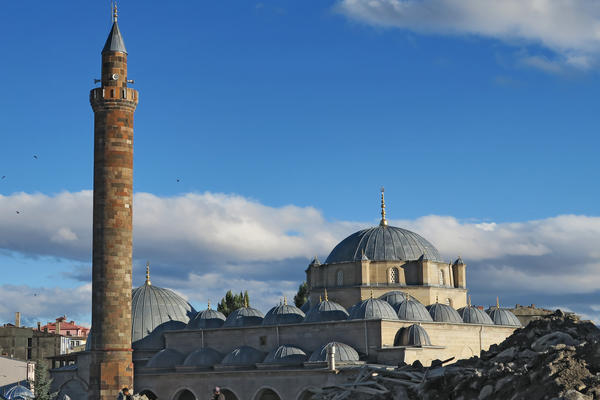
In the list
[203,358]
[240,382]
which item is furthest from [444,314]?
[203,358]

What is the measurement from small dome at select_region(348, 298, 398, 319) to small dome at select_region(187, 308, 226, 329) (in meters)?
7.11

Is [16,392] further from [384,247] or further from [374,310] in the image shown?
[384,247]

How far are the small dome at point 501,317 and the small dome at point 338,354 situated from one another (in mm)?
9068

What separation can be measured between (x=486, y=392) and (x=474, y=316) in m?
25.0

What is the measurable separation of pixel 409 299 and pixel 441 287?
3945 millimetres

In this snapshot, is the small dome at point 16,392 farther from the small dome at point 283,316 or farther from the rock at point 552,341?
the rock at point 552,341

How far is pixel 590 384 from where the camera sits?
45.5ft

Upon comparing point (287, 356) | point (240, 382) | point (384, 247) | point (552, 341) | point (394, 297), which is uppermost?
point (384, 247)

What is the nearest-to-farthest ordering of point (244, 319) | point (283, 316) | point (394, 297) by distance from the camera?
point (283, 316), point (394, 297), point (244, 319)

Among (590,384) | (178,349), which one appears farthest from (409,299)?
(590,384)

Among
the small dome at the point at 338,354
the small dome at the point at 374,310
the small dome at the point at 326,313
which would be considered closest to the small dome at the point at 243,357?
the small dome at the point at 326,313

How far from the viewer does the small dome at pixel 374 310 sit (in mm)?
35719

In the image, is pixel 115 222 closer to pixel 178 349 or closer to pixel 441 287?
pixel 178 349

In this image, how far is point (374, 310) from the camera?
118 feet
